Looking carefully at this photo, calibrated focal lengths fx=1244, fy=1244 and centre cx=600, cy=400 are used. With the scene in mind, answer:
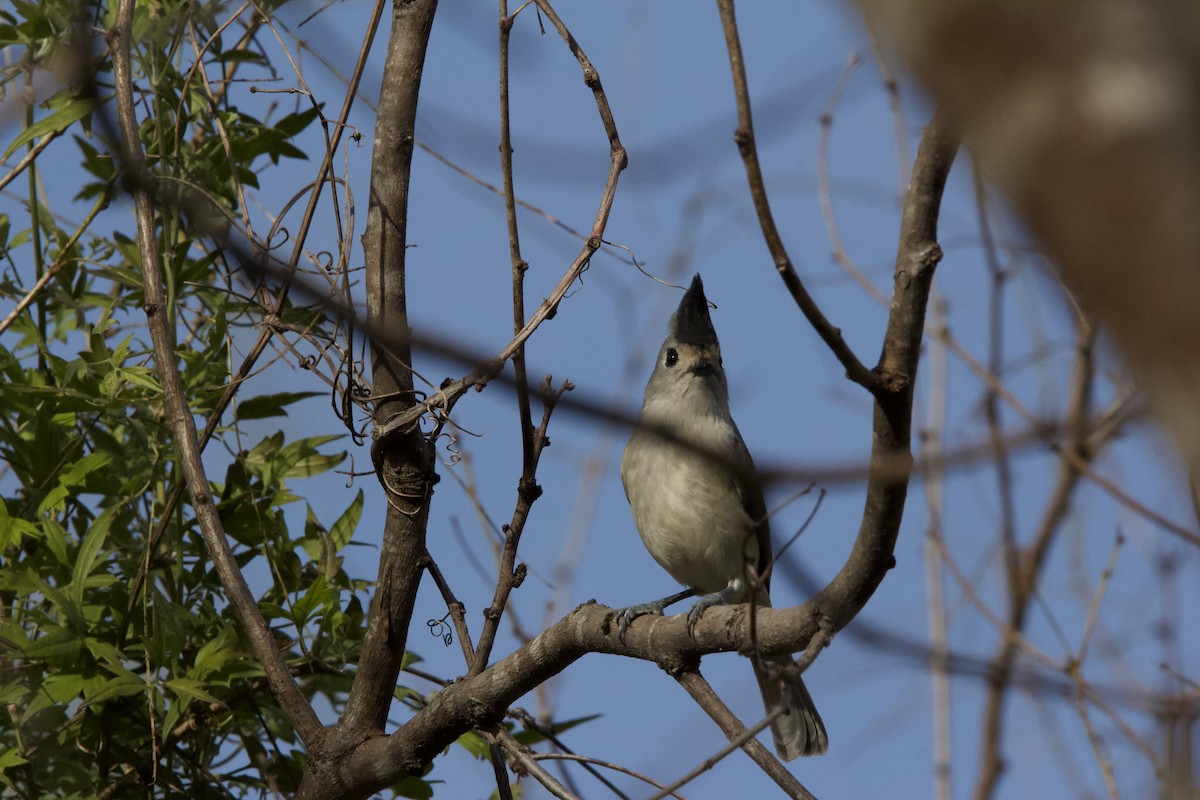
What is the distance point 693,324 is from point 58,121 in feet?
6.98

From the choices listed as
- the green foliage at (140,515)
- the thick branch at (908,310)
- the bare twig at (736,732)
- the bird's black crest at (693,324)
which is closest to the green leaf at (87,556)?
the green foliage at (140,515)

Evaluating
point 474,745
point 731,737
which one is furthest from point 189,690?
point 731,737

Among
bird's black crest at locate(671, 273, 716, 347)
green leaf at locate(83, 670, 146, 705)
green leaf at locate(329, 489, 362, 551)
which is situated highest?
bird's black crest at locate(671, 273, 716, 347)

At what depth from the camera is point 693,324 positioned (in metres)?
4.13

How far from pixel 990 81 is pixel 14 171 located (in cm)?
262

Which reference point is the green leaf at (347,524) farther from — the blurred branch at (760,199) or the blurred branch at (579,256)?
the blurred branch at (760,199)

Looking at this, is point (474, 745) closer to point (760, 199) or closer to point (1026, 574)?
point (1026, 574)

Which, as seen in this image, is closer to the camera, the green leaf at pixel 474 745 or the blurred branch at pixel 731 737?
the blurred branch at pixel 731 737

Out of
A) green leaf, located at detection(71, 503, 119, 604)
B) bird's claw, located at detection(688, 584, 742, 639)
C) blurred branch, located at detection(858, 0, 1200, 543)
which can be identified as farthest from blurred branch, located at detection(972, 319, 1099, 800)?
green leaf, located at detection(71, 503, 119, 604)

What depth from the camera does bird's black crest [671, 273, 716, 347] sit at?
13.2 feet

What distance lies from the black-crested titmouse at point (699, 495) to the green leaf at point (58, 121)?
70.3 inches

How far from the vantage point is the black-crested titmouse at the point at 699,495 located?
386cm

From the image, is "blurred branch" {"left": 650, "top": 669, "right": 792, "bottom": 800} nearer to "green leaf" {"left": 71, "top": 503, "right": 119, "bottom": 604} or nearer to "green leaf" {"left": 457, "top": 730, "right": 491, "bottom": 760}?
"green leaf" {"left": 457, "top": 730, "right": 491, "bottom": 760}

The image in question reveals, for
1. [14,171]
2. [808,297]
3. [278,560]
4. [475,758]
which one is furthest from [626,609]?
[14,171]
